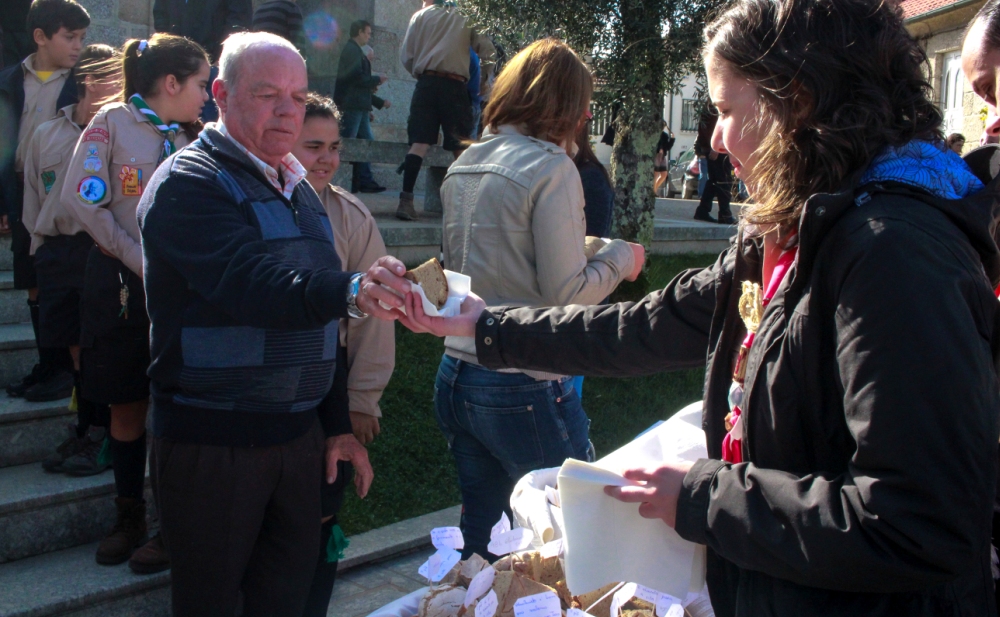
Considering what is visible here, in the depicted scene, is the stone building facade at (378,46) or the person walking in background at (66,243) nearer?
the person walking in background at (66,243)

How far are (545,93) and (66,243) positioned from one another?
7.41ft

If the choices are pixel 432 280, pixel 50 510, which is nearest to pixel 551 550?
pixel 432 280

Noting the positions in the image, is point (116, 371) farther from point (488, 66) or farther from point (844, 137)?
point (488, 66)

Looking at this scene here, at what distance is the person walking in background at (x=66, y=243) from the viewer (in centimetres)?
373

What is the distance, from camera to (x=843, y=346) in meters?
1.27

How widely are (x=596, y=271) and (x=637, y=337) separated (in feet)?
3.38

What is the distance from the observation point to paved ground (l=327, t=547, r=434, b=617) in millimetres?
3652

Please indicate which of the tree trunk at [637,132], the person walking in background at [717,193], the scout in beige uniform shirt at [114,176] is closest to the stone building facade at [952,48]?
the person walking in background at [717,193]

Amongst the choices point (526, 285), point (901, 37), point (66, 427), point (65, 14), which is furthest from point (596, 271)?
point (65, 14)

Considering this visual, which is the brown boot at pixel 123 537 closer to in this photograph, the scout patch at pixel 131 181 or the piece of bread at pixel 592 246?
the scout patch at pixel 131 181

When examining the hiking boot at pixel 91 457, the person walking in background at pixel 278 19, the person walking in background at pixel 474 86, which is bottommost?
the hiking boot at pixel 91 457

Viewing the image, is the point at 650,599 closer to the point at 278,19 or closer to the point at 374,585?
the point at 374,585

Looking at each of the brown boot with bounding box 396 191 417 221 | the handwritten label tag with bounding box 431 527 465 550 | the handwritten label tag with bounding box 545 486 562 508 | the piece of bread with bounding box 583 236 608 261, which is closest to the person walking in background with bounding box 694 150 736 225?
the brown boot with bounding box 396 191 417 221

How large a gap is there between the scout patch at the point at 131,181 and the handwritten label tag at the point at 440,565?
195 cm
